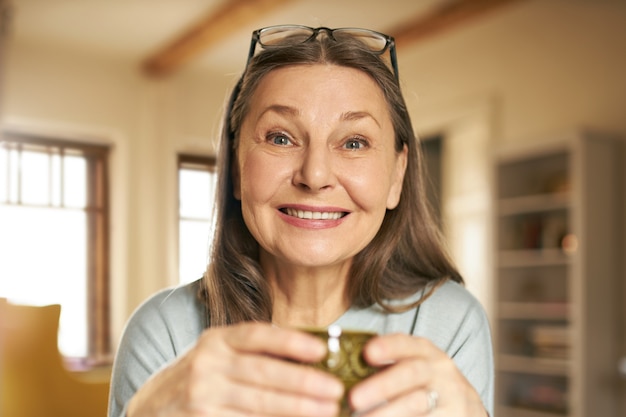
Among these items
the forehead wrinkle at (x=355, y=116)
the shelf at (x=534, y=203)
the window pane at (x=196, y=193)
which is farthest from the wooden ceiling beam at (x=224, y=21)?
the forehead wrinkle at (x=355, y=116)

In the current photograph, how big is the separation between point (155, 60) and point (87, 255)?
1093 millimetres

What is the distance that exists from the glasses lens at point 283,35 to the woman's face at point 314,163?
0.05 meters

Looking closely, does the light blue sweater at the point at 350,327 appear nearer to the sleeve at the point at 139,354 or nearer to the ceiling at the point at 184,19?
the sleeve at the point at 139,354

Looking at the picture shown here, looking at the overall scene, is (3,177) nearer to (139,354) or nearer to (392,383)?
(139,354)

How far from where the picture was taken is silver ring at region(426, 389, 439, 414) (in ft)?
1.49

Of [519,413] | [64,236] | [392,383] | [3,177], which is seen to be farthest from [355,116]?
[519,413]

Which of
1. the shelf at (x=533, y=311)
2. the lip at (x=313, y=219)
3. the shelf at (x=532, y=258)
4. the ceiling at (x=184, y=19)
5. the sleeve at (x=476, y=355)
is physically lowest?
the shelf at (x=533, y=311)

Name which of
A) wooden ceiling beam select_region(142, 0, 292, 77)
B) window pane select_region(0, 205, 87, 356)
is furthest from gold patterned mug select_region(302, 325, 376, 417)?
wooden ceiling beam select_region(142, 0, 292, 77)

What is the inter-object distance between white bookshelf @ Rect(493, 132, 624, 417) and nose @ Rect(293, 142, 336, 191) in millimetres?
2552

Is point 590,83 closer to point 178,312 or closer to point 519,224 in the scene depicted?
point 519,224

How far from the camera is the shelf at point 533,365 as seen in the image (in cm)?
310

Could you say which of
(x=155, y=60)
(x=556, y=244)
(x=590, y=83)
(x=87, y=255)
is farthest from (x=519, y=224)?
(x=87, y=255)

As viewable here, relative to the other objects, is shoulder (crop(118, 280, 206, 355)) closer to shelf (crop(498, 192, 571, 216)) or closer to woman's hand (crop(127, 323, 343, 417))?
woman's hand (crop(127, 323, 343, 417))

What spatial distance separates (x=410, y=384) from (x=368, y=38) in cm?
38
